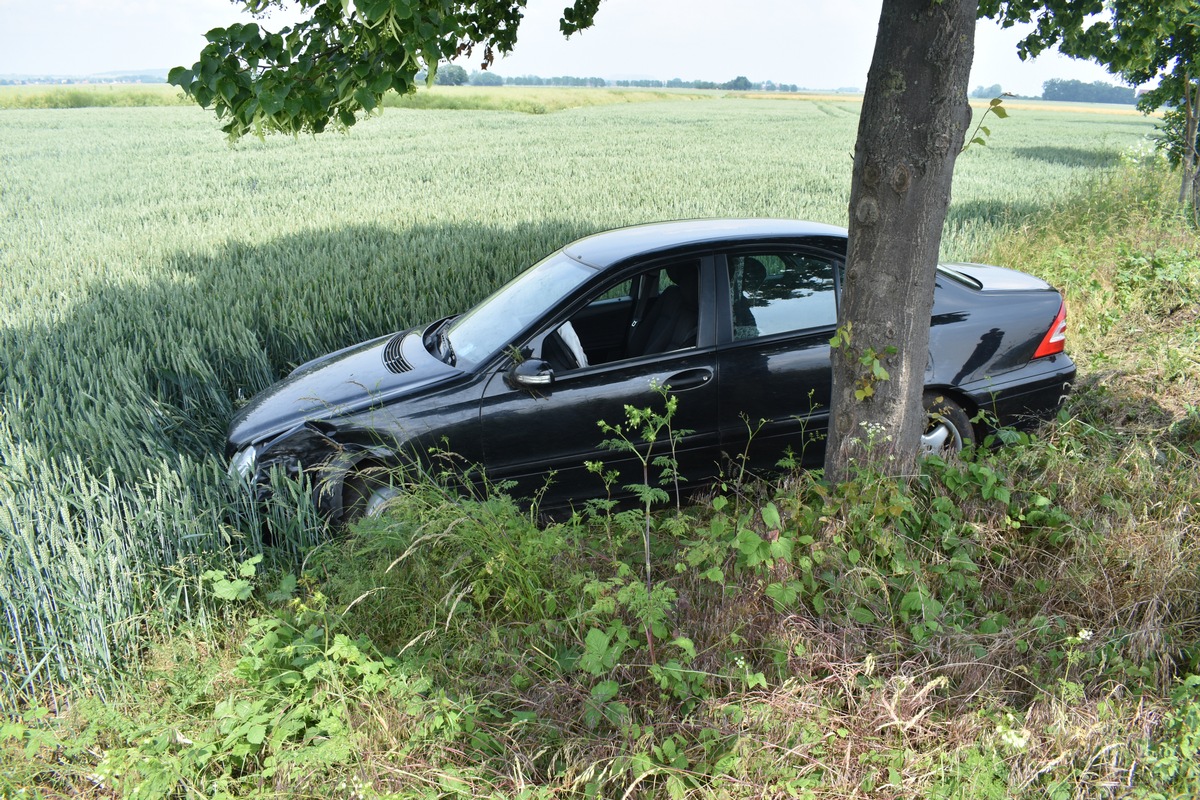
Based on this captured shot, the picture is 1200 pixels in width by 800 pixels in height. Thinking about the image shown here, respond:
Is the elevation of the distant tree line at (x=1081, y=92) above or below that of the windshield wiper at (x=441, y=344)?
above

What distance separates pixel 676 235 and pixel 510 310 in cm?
102

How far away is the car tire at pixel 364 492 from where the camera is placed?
3.82 m

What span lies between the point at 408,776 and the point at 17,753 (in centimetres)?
129

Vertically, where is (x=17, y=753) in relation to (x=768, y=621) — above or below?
below

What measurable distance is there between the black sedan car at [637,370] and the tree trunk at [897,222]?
60cm

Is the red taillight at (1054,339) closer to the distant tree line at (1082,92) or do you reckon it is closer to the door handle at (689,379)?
the door handle at (689,379)

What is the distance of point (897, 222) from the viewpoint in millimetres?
3451

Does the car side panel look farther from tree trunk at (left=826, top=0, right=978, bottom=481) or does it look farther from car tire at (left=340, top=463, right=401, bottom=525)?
tree trunk at (left=826, top=0, right=978, bottom=481)

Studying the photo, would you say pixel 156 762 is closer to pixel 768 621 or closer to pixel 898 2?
pixel 768 621

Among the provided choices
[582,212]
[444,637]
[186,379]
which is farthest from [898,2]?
[582,212]

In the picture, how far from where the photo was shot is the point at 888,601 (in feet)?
10.1

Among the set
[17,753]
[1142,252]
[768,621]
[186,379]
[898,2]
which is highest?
[898,2]

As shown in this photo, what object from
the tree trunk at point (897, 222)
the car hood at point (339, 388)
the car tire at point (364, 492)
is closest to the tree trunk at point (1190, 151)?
the tree trunk at point (897, 222)

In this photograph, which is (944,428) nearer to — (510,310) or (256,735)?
(510,310)
